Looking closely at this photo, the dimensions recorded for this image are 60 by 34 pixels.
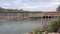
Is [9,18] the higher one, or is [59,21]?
[59,21]

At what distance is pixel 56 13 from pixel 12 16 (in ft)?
42.7

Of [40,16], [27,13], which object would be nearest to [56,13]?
[40,16]

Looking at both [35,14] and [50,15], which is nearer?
[50,15]

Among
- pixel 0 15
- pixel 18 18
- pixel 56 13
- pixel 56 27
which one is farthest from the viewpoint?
pixel 18 18

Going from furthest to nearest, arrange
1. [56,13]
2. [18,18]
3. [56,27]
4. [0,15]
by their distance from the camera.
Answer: [18,18] < [0,15] < [56,13] < [56,27]

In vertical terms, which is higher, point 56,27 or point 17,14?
point 56,27

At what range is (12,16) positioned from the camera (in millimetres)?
44281

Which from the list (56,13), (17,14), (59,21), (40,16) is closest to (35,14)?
(40,16)

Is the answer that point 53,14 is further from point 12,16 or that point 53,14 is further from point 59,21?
point 59,21

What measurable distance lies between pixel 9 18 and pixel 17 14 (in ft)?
8.41

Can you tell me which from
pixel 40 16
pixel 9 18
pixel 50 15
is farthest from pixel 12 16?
pixel 50 15

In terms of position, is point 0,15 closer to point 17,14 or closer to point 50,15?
point 17,14

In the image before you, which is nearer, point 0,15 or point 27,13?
point 0,15

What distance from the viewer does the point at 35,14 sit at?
4434 cm
